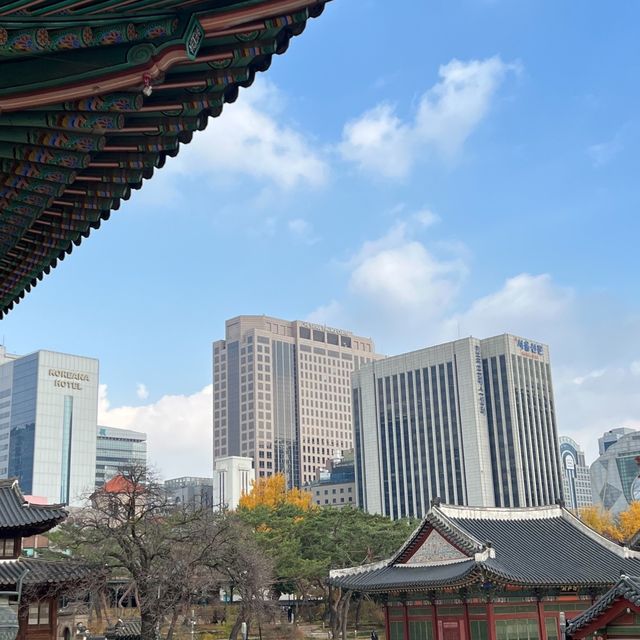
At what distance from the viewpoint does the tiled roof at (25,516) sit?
1367 inches

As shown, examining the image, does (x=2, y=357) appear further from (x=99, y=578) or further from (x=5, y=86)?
(x=5, y=86)

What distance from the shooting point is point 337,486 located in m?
159

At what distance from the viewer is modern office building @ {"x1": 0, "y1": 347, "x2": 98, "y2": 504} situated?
531ft

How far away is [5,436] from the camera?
169750 millimetres

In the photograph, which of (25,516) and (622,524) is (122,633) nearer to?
(25,516)

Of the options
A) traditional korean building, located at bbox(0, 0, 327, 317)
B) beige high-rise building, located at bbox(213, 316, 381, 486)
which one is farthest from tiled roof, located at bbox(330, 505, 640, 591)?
beige high-rise building, located at bbox(213, 316, 381, 486)

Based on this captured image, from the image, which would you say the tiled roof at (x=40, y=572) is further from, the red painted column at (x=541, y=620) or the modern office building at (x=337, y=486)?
the modern office building at (x=337, y=486)

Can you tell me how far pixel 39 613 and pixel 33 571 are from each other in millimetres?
2501

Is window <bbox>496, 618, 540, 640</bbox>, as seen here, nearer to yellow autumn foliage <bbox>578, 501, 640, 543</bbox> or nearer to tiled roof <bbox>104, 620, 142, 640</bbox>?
tiled roof <bbox>104, 620, 142, 640</bbox>

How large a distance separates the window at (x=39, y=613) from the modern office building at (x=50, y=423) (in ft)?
426

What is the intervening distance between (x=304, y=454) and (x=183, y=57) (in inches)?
7230

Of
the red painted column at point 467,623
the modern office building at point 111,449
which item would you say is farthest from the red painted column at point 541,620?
the modern office building at point 111,449

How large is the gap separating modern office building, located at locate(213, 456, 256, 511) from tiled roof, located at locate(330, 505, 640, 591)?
392 ft

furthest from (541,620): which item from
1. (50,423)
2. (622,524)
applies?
(50,423)
